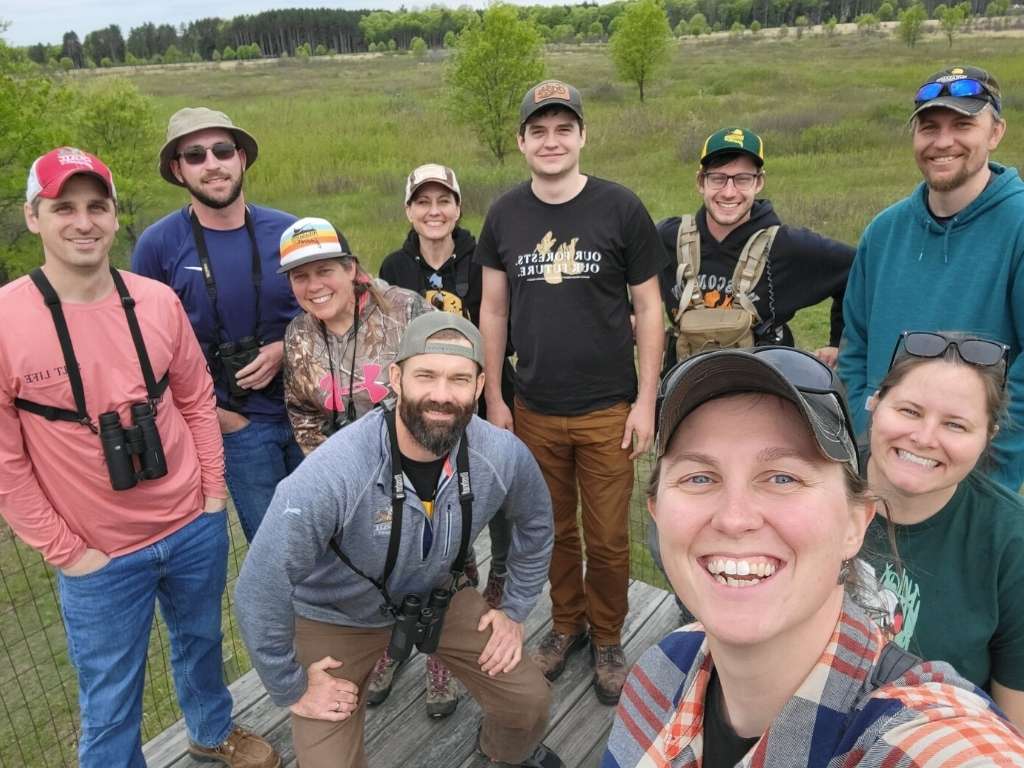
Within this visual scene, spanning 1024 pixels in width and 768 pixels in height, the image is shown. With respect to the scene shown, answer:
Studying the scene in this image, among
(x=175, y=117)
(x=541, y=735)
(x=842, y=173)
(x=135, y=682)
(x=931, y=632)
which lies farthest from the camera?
(x=842, y=173)

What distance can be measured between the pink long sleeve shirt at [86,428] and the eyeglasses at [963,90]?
3.03 meters

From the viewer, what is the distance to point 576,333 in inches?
124

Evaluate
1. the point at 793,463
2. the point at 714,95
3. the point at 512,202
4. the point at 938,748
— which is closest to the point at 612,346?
the point at 512,202

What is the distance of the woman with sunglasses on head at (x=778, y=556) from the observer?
117cm

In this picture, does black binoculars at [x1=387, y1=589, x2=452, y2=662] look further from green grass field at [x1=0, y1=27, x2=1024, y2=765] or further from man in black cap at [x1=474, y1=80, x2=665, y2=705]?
green grass field at [x1=0, y1=27, x2=1024, y2=765]

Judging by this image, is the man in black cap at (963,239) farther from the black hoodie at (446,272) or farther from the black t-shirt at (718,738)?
the black hoodie at (446,272)

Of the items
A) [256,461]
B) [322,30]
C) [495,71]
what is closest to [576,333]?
[256,461]

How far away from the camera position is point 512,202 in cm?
329

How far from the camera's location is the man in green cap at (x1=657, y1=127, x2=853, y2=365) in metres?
3.31

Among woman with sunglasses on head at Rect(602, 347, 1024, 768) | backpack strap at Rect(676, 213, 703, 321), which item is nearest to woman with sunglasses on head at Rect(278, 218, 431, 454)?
backpack strap at Rect(676, 213, 703, 321)

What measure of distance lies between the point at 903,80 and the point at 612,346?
3673cm

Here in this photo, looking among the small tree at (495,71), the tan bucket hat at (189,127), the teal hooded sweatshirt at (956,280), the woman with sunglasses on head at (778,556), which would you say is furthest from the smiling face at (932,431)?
the small tree at (495,71)

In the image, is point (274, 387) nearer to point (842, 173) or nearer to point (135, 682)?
point (135, 682)

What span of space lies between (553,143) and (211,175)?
5.16ft
